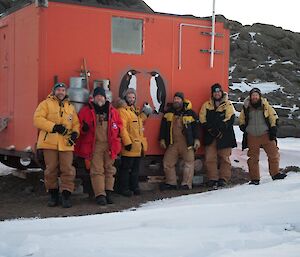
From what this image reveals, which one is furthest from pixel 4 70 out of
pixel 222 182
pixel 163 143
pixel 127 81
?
pixel 222 182

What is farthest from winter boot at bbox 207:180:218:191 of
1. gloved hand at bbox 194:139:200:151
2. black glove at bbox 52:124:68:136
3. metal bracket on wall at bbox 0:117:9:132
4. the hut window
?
metal bracket on wall at bbox 0:117:9:132

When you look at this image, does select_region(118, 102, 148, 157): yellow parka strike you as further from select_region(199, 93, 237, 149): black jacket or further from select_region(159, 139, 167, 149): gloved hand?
select_region(199, 93, 237, 149): black jacket

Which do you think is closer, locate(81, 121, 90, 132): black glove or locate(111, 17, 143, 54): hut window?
locate(81, 121, 90, 132): black glove

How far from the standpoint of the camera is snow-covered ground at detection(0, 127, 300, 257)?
13.0ft

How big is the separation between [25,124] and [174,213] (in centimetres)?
379

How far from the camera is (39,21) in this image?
769 cm

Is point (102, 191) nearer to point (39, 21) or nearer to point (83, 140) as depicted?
point (83, 140)

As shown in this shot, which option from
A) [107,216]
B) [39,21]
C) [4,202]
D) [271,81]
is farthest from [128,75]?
[271,81]

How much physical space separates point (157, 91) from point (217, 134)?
3.91ft

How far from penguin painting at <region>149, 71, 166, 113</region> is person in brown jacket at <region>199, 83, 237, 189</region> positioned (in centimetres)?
70

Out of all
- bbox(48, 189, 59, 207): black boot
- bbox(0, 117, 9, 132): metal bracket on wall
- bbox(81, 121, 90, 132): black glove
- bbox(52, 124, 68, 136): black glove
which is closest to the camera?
bbox(52, 124, 68, 136): black glove

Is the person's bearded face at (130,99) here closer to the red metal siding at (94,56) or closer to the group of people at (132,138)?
the group of people at (132,138)

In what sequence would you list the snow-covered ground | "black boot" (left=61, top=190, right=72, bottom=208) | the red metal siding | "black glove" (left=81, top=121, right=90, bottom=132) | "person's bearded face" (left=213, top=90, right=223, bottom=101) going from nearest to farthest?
the snow-covered ground, "black boot" (left=61, top=190, right=72, bottom=208), "black glove" (left=81, top=121, right=90, bottom=132), the red metal siding, "person's bearded face" (left=213, top=90, right=223, bottom=101)

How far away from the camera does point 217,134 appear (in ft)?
29.1
